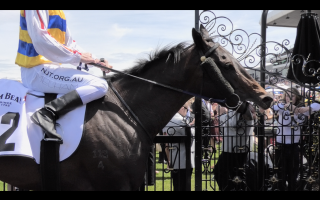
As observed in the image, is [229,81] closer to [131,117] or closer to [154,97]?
[154,97]

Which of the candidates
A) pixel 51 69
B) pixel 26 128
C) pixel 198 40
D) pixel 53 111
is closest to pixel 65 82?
pixel 51 69

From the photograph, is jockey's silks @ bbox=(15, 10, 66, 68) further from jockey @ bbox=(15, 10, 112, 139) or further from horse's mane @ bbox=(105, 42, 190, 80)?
horse's mane @ bbox=(105, 42, 190, 80)

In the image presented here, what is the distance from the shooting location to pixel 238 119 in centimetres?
523

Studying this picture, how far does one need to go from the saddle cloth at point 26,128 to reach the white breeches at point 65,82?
0.12 m

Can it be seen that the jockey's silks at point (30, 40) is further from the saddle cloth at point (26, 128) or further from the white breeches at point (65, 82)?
the saddle cloth at point (26, 128)

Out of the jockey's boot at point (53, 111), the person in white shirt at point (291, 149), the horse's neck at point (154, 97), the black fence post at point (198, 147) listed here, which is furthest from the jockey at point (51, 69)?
the person in white shirt at point (291, 149)

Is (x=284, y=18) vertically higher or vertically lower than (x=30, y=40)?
higher

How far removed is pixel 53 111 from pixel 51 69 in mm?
494

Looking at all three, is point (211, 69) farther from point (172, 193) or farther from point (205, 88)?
point (172, 193)

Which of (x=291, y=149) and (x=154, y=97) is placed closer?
(x=154, y=97)

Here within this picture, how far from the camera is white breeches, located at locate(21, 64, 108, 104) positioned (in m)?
3.00

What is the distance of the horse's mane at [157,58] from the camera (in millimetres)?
3350

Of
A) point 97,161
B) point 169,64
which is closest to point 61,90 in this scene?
point 97,161

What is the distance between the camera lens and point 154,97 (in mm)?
3279
